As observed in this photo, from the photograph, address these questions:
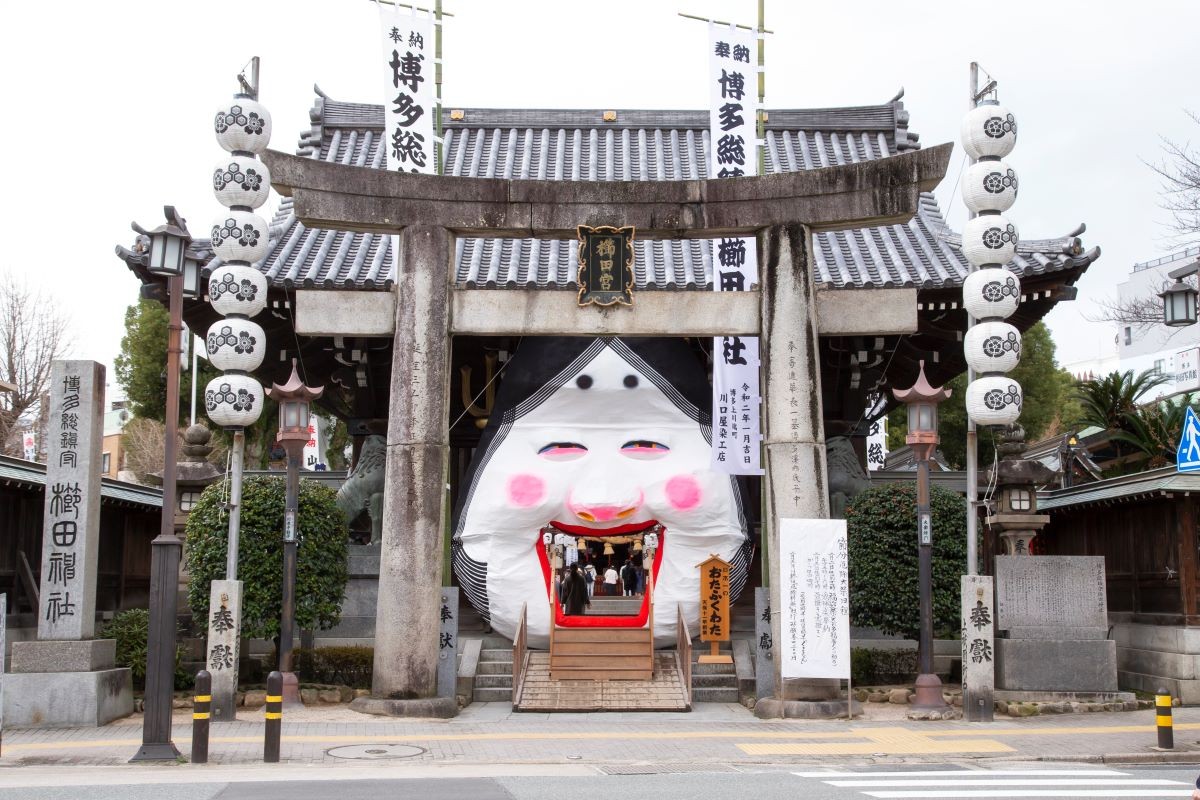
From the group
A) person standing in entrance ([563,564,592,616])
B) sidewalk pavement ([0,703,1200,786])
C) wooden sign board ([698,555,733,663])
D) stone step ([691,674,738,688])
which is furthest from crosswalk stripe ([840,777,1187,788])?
person standing in entrance ([563,564,592,616])

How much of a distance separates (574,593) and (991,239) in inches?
419

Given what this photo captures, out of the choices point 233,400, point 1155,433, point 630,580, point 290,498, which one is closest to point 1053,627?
point 1155,433

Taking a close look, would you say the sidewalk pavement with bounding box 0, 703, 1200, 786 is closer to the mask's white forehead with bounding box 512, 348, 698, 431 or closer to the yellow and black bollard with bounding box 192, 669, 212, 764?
the yellow and black bollard with bounding box 192, 669, 212, 764

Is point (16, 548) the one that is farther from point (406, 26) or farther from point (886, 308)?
point (886, 308)

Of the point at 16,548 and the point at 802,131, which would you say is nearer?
the point at 16,548

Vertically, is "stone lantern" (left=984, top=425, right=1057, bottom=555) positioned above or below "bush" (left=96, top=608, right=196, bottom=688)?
above

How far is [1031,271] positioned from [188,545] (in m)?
13.5

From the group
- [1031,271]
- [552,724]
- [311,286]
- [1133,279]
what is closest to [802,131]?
[1031,271]

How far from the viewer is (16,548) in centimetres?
1727

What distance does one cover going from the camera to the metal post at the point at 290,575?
15117 millimetres

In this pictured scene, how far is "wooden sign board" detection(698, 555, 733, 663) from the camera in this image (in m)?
17.1

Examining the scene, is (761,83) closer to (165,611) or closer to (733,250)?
(733,250)

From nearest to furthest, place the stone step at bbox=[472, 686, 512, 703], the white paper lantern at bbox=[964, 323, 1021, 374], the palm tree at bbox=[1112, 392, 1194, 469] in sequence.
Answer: the white paper lantern at bbox=[964, 323, 1021, 374] → the stone step at bbox=[472, 686, 512, 703] → the palm tree at bbox=[1112, 392, 1194, 469]

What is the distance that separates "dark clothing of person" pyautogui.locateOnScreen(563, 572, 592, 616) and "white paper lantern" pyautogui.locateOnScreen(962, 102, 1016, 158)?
433 inches
